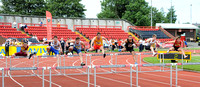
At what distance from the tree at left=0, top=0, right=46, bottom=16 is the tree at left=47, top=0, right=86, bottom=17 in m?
2.43

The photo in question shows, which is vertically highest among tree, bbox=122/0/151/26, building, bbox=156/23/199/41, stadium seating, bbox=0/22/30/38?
tree, bbox=122/0/151/26

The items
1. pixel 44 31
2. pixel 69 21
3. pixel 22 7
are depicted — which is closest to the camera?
pixel 44 31

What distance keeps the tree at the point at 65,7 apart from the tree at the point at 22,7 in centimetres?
243

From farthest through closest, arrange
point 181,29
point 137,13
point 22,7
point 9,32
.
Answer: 1. point 137,13
2. point 22,7
3. point 181,29
4. point 9,32

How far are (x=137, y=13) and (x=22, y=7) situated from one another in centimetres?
2856

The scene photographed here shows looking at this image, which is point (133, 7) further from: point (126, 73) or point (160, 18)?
point (126, 73)

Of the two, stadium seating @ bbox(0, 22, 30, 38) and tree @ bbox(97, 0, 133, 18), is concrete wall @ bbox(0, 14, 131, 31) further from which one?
tree @ bbox(97, 0, 133, 18)

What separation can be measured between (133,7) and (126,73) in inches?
2080

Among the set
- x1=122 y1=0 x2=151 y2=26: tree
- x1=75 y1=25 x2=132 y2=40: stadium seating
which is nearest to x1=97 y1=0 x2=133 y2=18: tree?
x1=122 y1=0 x2=151 y2=26: tree

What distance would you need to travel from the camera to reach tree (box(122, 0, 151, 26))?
65.8 metres

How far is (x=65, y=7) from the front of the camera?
211 ft

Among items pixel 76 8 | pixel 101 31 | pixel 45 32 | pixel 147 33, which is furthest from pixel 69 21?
pixel 76 8

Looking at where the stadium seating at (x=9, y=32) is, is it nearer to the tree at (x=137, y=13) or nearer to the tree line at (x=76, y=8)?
the tree line at (x=76, y=8)

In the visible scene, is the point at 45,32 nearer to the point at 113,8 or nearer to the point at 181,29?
the point at 181,29
